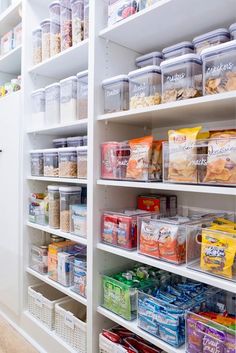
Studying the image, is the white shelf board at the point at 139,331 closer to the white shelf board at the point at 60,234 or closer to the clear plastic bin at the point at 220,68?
the white shelf board at the point at 60,234

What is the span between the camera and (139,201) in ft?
5.49

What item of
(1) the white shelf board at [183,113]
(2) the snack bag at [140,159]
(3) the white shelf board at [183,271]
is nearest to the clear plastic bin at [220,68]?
(1) the white shelf board at [183,113]

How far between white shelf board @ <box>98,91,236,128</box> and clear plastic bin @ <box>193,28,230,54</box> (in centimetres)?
27

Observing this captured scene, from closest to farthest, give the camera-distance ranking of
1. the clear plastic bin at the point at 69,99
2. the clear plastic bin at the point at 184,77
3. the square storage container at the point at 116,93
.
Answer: the clear plastic bin at the point at 184,77 < the square storage container at the point at 116,93 < the clear plastic bin at the point at 69,99

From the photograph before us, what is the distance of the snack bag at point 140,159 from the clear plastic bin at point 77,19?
765mm

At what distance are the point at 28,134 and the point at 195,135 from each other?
1.31 m

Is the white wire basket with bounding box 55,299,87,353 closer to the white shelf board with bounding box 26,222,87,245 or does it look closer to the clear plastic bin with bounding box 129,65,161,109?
the white shelf board with bounding box 26,222,87,245

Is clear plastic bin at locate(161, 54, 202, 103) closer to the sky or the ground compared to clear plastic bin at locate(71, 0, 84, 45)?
closer to the ground

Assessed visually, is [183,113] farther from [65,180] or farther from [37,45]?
[37,45]

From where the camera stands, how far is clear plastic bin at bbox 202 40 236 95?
1028 mm

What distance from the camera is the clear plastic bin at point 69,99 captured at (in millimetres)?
1708

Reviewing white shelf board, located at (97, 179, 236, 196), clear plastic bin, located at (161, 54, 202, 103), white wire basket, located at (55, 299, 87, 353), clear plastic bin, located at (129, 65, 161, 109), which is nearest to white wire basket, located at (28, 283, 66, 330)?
white wire basket, located at (55, 299, 87, 353)

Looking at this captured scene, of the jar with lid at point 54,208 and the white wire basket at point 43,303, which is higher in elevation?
the jar with lid at point 54,208

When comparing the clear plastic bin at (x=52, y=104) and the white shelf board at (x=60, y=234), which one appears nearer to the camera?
the white shelf board at (x=60, y=234)
